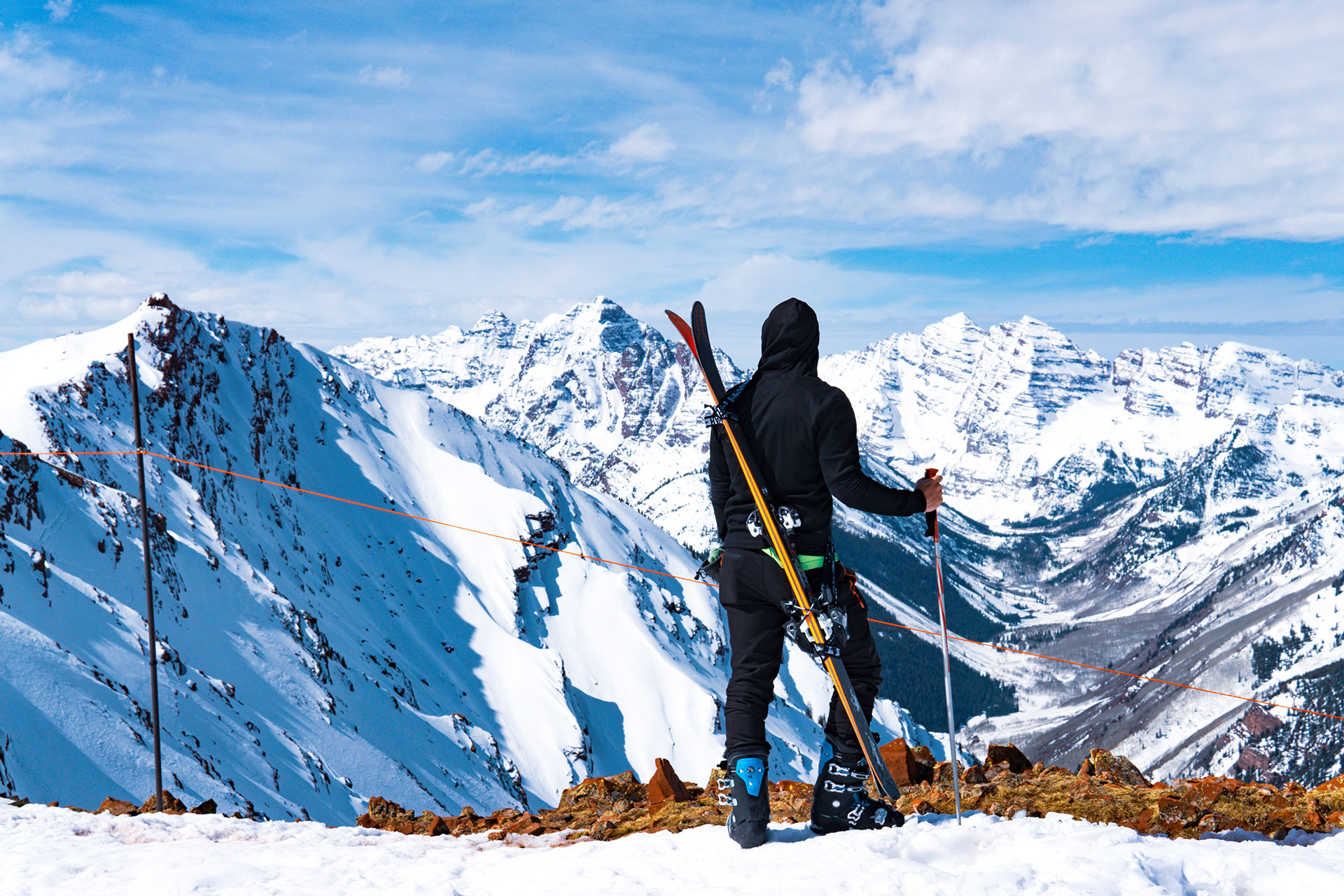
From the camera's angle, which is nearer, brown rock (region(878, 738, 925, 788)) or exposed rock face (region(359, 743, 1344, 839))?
exposed rock face (region(359, 743, 1344, 839))

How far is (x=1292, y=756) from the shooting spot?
197m

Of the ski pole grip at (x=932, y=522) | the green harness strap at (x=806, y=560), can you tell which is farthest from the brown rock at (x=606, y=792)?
the ski pole grip at (x=932, y=522)

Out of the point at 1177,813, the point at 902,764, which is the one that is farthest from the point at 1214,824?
the point at 902,764

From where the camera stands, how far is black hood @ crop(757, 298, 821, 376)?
7.64 meters

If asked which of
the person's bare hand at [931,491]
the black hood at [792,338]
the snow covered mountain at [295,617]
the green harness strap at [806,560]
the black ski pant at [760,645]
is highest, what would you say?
the black hood at [792,338]

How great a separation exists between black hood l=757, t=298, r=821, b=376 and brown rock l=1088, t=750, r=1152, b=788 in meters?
6.76

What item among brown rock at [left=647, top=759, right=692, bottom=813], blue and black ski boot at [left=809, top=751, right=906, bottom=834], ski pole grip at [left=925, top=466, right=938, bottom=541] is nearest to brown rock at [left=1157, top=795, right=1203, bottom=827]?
blue and black ski boot at [left=809, top=751, right=906, bottom=834]

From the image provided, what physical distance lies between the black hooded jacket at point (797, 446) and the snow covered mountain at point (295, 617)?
33.2m

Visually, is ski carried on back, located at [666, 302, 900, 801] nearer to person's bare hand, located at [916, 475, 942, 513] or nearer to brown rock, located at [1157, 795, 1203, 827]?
person's bare hand, located at [916, 475, 942, 513]

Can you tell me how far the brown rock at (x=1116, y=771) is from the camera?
33.8 feet

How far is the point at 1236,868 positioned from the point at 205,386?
163m

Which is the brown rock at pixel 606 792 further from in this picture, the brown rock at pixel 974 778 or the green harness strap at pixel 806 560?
the green harness strap at pixel 806 560

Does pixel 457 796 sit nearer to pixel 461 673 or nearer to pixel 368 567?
pixel 461 673

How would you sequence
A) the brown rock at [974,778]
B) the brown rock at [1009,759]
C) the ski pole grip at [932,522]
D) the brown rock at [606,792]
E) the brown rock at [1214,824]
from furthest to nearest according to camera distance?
the brown rock at [1009,759], the brown rock at [606,792], the brown rock at [974,778], the ski pole grip at [932,522], the brown rock at [1214,824]
